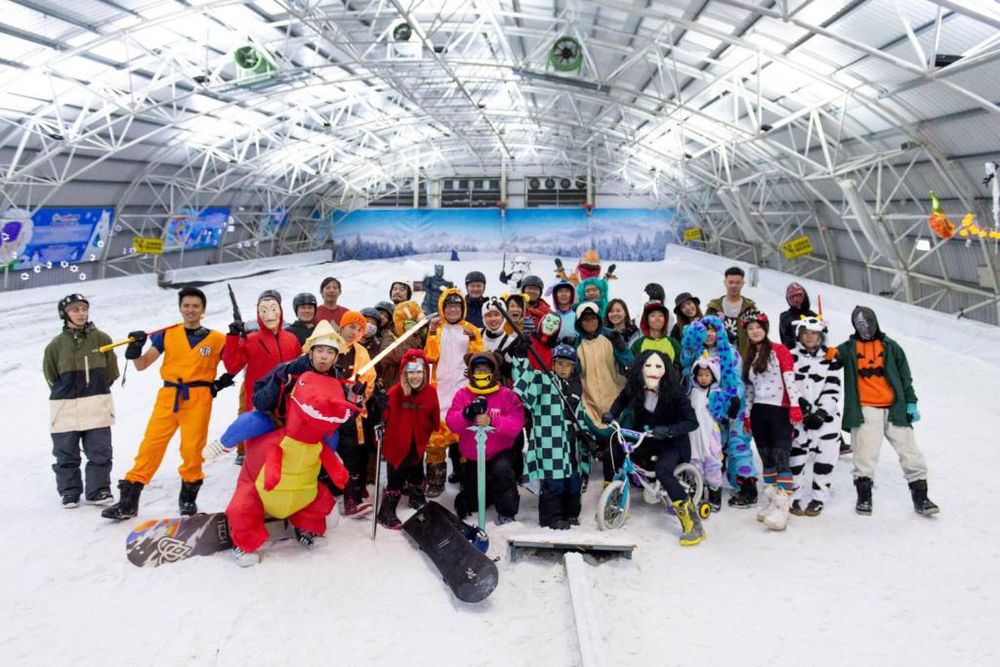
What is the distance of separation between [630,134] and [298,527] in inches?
677

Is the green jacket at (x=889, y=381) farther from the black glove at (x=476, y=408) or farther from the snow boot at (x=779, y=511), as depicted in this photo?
the black glove at (x=476, y=408)

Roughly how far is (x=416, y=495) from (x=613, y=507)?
1.37 metres

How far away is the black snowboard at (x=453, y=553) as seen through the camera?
3.14 meters

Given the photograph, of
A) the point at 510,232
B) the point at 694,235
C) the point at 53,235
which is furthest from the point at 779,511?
the point at 510,232

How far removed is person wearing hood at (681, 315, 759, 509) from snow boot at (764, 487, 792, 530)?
0.99ft

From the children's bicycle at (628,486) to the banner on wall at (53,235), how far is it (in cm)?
1724

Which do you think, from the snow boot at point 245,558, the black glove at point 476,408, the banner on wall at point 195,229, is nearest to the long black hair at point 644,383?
the black glove at point 476,408

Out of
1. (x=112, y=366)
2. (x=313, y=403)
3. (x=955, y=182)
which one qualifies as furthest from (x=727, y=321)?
(x=955, y=182)

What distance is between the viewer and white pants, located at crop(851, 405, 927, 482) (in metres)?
4.06

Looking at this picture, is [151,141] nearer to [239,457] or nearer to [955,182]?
Answer: [239,457]

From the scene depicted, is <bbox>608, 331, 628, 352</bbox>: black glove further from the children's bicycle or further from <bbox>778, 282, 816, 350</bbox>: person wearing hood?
<bbox>778, 282, 816, 350</bbox>: person wearing hood

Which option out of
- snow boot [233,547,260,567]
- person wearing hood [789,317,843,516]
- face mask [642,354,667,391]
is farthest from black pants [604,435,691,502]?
snow boot [233,547,260,567]

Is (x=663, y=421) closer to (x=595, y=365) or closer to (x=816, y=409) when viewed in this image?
(x=595, y=365)

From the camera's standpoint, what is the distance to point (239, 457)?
5.05 metres
